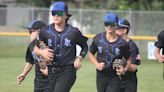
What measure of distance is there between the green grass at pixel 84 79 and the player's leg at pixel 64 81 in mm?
5710

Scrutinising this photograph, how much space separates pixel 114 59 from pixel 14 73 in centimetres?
979

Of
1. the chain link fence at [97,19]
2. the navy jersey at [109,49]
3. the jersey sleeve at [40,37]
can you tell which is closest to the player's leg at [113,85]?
the navy jersey at [109,49]

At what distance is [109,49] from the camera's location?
789cm

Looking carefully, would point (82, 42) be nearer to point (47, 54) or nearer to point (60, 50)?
point (60, 50)

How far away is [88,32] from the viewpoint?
2805 cm

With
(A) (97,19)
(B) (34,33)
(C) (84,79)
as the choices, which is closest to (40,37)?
(B) (34,33)

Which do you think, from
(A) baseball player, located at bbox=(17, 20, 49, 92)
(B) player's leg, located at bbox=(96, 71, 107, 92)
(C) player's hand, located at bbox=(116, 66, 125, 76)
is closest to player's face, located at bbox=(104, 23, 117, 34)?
(C) player's hand, located at bbox=(116, 66, 125, 76)

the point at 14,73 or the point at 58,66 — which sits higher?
the point at 58,66

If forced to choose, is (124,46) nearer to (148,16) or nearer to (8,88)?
(8,88)

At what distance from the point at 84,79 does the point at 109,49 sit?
8171mm

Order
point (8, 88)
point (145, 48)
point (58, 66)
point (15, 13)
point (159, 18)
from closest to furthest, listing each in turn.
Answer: point (58, 66) → point (8, 88) → point (145, 48) → point (159, 18) → point (15, 13)

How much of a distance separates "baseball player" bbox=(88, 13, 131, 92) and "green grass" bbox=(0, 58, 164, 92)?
5356 millimetres

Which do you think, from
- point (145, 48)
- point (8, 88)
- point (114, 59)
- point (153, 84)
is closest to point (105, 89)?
point (114, 59)

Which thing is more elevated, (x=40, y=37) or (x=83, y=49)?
(x=40, y=37)
